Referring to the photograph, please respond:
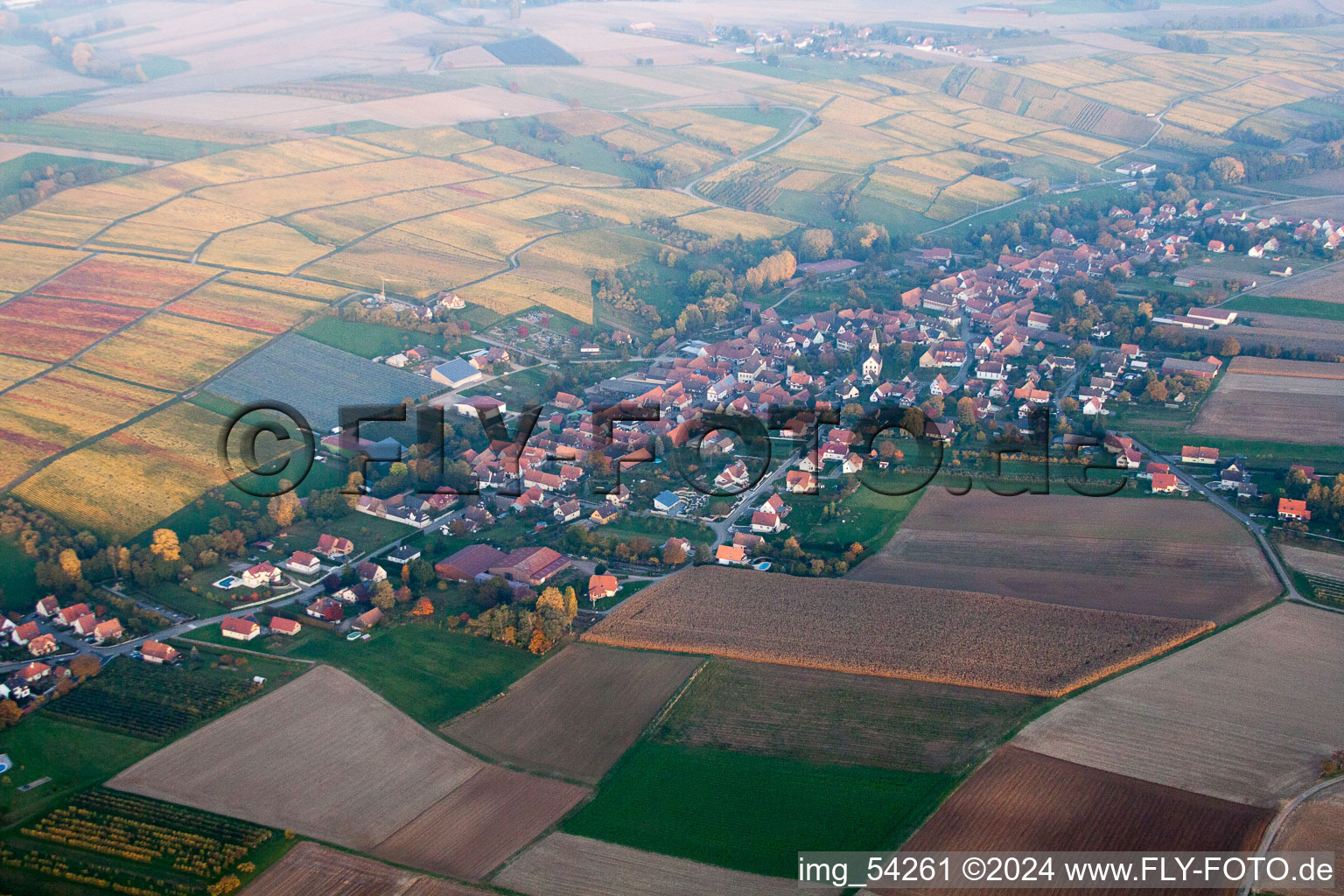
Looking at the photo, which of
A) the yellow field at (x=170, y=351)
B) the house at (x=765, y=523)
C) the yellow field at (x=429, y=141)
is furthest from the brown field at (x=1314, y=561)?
the yellow field at (x=429, y=141)

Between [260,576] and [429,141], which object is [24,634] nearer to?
[260,576]

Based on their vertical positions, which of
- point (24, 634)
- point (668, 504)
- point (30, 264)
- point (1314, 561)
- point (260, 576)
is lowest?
point (24, 634)

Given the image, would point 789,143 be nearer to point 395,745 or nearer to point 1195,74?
point 1195,74

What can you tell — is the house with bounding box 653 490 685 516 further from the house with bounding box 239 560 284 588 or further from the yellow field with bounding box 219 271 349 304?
the yellow field with bounding box 219 271 349 304

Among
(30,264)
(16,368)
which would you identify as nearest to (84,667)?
(16,368)

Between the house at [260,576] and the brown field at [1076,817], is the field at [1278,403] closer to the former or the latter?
the brown field at [1076,817]

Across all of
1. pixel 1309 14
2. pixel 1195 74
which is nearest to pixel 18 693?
pixel 1195 74

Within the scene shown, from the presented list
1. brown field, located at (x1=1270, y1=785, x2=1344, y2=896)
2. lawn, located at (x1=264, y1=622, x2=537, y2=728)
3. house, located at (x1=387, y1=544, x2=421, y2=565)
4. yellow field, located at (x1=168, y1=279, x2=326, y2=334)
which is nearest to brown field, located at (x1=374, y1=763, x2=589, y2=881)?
lawn, located at (x1=264, y1=622, x2=537, y2=728)
